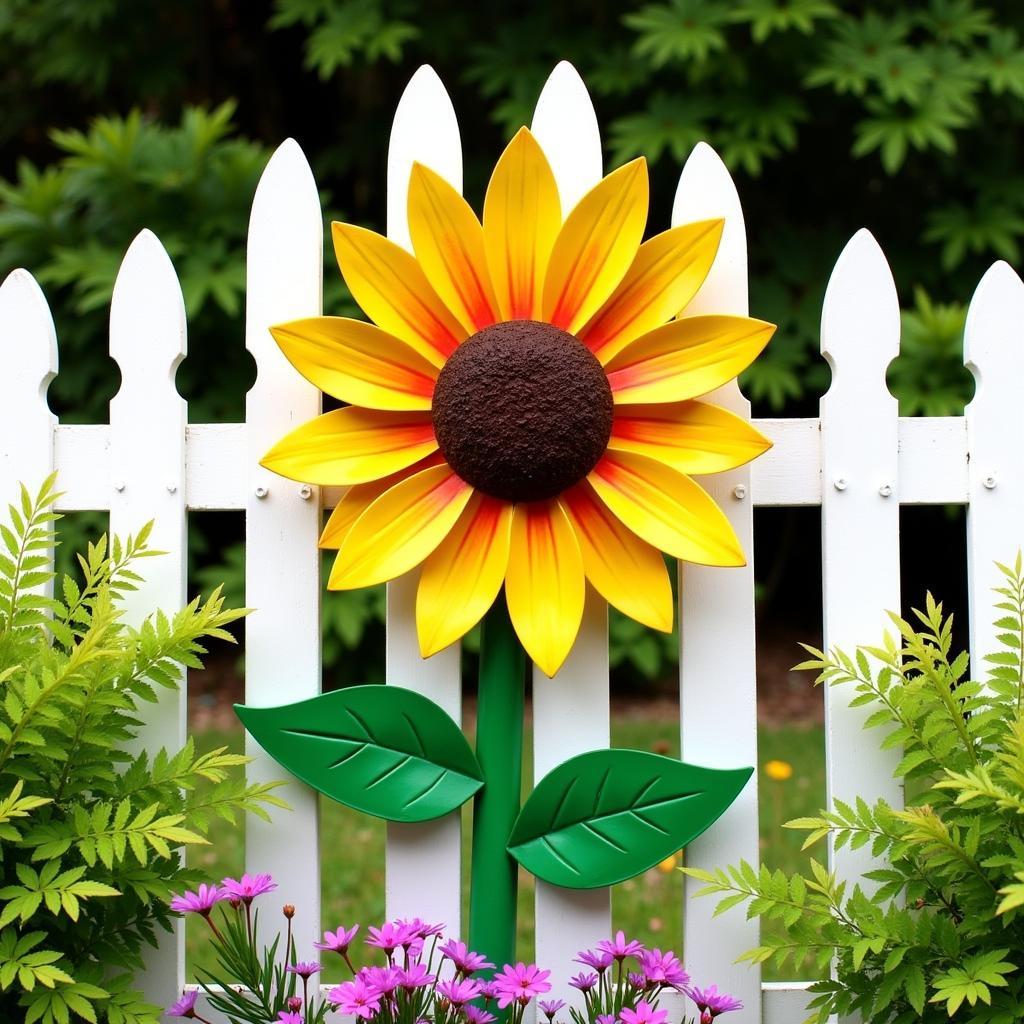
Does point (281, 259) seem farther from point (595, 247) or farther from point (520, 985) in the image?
point (520, 985)

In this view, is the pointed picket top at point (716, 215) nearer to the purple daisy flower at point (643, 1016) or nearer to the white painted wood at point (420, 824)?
the white painted wood at point (420, 824)

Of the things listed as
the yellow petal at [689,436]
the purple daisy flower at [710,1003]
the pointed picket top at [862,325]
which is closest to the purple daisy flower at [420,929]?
the purple daisy flower at [710,1003]

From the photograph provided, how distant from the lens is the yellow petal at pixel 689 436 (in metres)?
1.77

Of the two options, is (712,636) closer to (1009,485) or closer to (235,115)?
(1009,485)

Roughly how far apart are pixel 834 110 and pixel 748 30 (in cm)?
57

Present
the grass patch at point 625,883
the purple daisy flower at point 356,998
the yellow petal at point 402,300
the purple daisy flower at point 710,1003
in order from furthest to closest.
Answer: the grass patch at point 625,883
the yellow petal at point 402,300
the purple daisy flower at point 710,1003
the purple daisy flower at point 356,998

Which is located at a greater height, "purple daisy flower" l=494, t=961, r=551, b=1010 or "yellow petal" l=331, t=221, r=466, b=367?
"yellow petal" l=331, t=221, r=466, b=367

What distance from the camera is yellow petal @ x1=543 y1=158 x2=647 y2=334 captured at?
179 cm

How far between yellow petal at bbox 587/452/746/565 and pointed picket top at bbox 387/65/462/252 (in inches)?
19.9

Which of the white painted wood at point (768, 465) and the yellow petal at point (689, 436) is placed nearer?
the yellow petal at point (689, 436)

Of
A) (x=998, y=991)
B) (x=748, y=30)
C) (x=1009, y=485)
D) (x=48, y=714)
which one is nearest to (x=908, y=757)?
(x=998, y=991)

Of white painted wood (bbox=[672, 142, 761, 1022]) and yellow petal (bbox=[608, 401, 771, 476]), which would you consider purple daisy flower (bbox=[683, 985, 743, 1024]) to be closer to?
white painted wood (bbox=[672, 142, 761, 1022])

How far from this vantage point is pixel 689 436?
5.96 ft

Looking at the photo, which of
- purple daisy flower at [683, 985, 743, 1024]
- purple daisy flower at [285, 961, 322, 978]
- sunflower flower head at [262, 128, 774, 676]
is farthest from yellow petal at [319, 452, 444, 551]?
purple daisy flower at [683, 985, 743, 1024]
